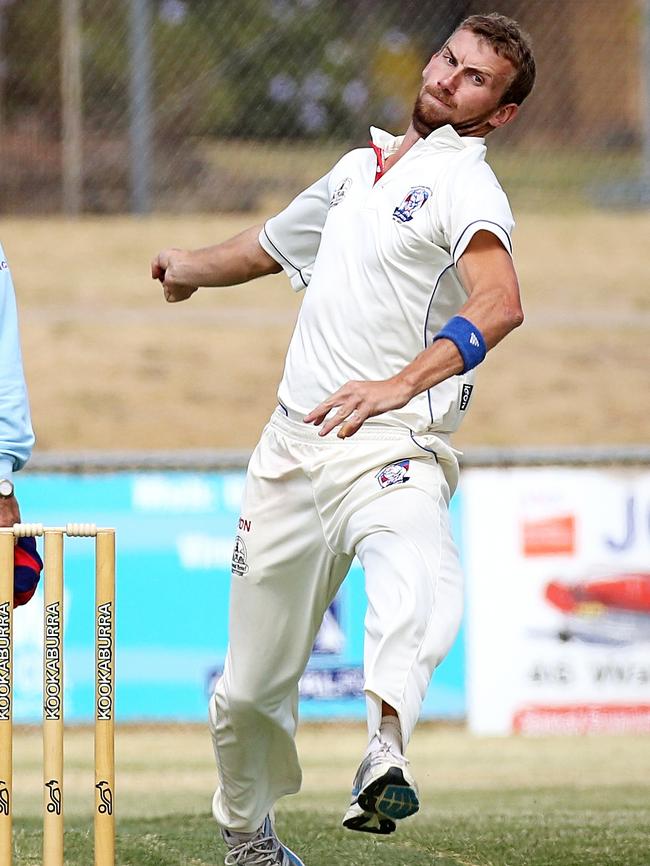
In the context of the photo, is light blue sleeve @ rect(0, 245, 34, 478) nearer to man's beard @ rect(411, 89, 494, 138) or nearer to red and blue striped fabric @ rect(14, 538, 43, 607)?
red and blue striped fabric @ rect(14, 538, 43, 607)

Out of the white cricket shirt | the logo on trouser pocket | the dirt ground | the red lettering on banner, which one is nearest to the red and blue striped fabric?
the logo on trouser pocket

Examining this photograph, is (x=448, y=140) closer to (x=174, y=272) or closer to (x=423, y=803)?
(x=174, y=272)

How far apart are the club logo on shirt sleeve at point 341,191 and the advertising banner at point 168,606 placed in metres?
4.88

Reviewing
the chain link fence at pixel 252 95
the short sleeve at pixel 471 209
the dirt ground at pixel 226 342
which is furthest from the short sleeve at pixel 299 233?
the chain link fence at pixel 252 95

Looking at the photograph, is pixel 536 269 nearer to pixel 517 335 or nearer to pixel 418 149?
pixel 517 335

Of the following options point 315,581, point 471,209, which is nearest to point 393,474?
point 315,581

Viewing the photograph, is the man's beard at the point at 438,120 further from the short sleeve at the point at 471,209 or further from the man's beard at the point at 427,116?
the short sleeve at the point at 471,209

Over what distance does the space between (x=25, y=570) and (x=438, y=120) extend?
171 cm

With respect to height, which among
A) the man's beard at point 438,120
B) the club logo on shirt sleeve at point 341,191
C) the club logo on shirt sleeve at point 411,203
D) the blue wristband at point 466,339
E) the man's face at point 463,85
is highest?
the man's face at point 463,85

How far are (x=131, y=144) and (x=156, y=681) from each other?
751 cm

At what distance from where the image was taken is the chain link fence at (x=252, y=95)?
50.6ft

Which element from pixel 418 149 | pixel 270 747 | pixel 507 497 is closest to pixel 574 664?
pixel 507 497

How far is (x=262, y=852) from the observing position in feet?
16.2

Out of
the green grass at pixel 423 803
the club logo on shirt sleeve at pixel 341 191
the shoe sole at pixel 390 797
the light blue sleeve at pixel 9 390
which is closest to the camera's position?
the shoe sole at pixel 390 797
